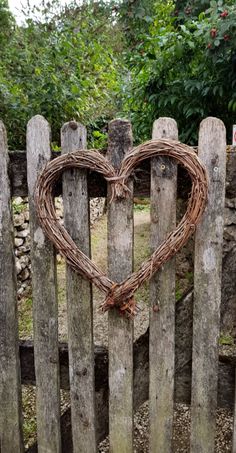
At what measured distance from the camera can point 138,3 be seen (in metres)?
5.70

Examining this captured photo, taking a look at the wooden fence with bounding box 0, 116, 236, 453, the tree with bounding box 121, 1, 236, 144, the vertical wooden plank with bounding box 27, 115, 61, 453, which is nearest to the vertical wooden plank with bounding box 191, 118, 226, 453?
the wooden fence with bounding box 0, 116, 236, 453

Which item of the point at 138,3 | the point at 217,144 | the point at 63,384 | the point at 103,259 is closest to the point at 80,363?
the point at 63,384

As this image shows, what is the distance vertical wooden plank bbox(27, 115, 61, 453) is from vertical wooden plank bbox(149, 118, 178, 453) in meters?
0.37

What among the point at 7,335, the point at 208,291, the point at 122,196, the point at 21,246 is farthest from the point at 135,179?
the point at 21,246

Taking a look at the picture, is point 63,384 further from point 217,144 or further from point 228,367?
point 217,144

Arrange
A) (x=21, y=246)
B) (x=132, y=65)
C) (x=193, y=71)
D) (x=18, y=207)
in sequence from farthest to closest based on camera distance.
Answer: (x=132, y=65) < (x=21, y=246) < (x=18, y=207) < (x=193, y=71)

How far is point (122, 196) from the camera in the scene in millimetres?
1201

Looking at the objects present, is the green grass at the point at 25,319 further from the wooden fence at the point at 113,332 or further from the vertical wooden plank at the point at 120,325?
the vertical wooden plank at the point at 120,325

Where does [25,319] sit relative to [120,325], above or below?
below

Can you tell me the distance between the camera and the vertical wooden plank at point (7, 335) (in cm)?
133

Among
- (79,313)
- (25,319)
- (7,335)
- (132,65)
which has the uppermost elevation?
(132,65)

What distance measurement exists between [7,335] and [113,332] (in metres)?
0.43

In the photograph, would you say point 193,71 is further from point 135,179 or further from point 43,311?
point 43,311

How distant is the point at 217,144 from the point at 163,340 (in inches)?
27.9
